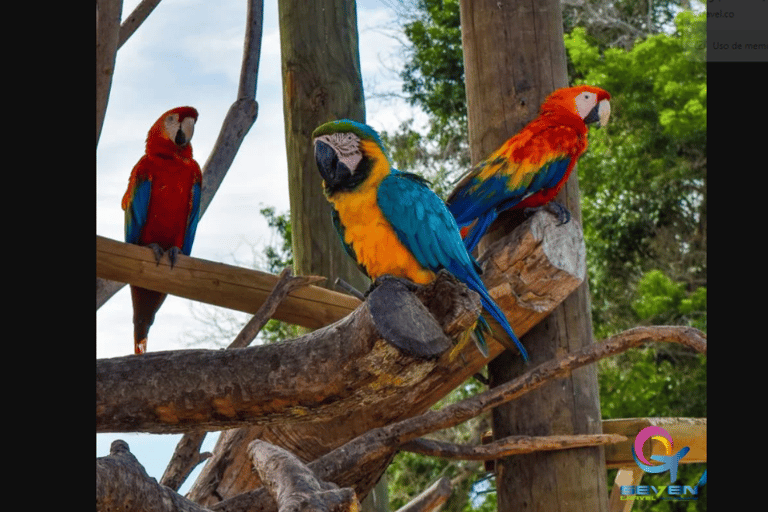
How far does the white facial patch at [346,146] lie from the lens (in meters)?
1.75

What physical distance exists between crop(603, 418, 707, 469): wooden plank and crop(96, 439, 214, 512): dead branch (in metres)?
1.71

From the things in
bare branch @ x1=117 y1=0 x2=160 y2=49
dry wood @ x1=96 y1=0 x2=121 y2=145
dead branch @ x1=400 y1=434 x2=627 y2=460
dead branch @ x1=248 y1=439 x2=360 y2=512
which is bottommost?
dead branch @ x1=248 y1=439 x2=360 y2=512

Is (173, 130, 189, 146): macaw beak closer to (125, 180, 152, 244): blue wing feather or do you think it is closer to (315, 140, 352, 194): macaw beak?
(125, 180, 152, 244): blue wing feather

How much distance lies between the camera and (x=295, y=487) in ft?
4.07

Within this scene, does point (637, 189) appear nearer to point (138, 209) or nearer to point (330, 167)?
point (138, 209)

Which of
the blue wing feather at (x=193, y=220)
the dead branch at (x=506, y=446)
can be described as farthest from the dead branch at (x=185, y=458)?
the blue wing feather at (x=193, y=220)

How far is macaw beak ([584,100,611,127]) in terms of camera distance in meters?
2.61

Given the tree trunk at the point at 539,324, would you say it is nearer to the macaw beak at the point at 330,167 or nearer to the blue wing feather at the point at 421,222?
the blue wing feather at the point at 421,222

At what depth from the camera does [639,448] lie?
2.65 m

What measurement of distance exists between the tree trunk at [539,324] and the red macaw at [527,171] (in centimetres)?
11

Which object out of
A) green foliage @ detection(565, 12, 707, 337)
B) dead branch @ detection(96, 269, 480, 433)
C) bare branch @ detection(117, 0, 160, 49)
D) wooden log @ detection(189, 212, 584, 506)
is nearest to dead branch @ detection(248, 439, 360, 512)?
dead branch @ detection(96, 269, 480, 433)
